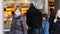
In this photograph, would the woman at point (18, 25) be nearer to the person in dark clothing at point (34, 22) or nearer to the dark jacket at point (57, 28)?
the person in dark clothing at point (34, 22)

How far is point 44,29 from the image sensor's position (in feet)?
29.7

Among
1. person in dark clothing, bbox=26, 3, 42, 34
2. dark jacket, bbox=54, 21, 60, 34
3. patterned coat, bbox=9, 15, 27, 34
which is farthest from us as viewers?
person in dark clothing, bbox=26, 3, 42, 34

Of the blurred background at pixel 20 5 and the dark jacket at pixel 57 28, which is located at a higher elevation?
the blurred background at pixel 20 5

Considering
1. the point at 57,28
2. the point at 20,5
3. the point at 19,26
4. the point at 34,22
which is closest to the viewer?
the point at 57,28

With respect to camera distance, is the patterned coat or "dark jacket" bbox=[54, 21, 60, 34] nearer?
"dark jacket" bbox=[54, 21, 60, 34]

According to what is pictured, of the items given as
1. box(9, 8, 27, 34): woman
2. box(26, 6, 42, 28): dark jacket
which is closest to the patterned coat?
box(9, 8, 27, 34): woman

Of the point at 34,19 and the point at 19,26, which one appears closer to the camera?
the point at 19,26

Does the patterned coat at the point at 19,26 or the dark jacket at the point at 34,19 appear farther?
the dark jacket at the point at 34,19

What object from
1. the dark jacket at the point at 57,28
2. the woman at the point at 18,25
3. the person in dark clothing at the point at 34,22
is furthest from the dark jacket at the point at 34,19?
the dark jacket at the point at 57,28

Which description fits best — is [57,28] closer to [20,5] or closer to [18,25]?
[18,25]

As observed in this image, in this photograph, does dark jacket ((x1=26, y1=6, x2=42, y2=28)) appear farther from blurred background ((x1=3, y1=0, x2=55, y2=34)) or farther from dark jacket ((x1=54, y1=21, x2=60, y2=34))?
dark jacket ((x1=54, y1=21, x2=60, y2=34))

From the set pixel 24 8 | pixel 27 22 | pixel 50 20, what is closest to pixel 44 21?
pixel 50 20

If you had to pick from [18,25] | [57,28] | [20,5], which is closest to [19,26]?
[18,25]

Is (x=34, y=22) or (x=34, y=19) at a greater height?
(x=34, y=19)
